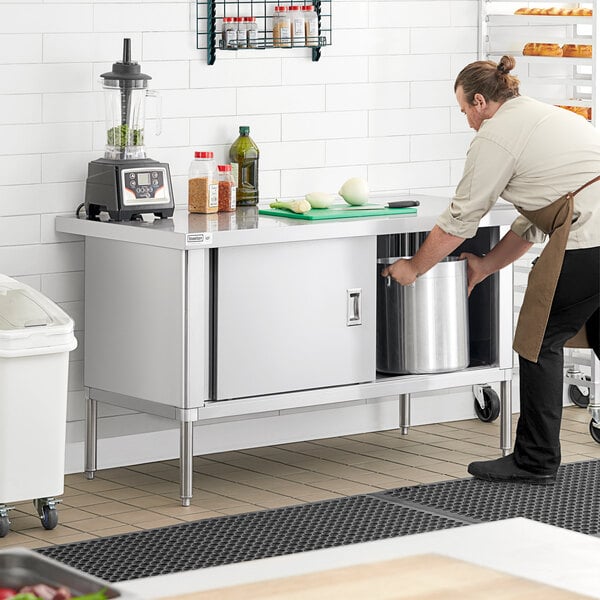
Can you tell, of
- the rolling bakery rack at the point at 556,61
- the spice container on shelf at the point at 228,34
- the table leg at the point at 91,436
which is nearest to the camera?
the table leg at the point at 91,436

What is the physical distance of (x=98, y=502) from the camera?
5.21 metres

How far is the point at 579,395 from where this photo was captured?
6.95 metres

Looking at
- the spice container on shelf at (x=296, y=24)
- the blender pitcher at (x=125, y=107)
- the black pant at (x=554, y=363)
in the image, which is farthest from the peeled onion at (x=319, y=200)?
the black pant at (x=554, y=363)

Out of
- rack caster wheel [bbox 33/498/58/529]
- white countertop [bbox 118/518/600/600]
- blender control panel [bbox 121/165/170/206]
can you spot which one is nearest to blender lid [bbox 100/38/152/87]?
blender control panel [bbox 121/165/170/206]

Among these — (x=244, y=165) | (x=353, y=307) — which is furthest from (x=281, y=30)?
(x=353, y=307)

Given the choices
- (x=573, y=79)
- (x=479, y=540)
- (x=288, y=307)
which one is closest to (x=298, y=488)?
(x=288, y=307)

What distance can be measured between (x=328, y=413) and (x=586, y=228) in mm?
1666

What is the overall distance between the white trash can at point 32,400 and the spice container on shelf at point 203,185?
35.1 inches

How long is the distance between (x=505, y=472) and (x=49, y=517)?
173cm

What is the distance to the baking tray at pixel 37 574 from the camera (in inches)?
66.8

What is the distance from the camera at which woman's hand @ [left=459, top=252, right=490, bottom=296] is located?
5688 millimetres

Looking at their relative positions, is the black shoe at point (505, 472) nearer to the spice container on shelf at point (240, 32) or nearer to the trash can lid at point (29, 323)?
the trash can lid at point (29, 323)

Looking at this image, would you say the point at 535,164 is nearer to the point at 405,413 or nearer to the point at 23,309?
the point at 405,413

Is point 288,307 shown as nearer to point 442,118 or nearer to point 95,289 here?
point 95,289
